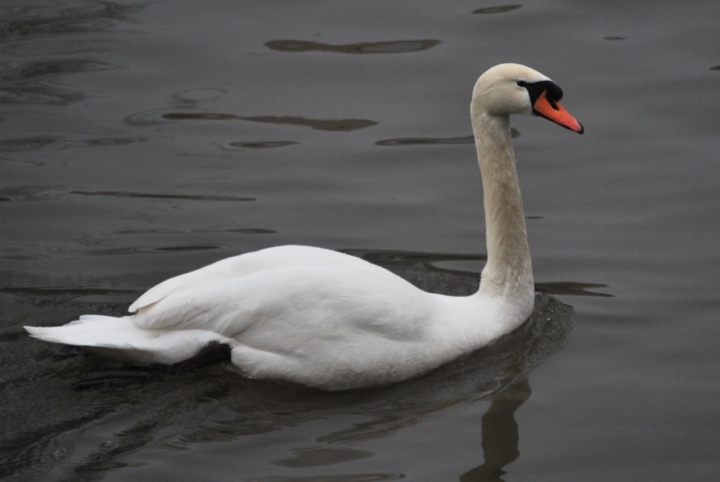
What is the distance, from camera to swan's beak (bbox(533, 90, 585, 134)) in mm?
6582

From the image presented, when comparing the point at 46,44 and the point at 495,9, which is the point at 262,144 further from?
the point at 495,9

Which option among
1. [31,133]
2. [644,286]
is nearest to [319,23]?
[31,133]

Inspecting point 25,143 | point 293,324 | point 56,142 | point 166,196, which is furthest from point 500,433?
point 25,143

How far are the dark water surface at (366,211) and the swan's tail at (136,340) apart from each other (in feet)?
0.49

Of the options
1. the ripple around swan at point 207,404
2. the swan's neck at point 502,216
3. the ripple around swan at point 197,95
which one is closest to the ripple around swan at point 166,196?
the ripple around swan at point 197,95

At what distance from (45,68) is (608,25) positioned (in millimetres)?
5622

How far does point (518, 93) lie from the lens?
652 centimetres

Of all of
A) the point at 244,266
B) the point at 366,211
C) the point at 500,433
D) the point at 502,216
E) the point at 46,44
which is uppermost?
the point at 46,44

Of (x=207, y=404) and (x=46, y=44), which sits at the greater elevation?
(x=46, y=44)

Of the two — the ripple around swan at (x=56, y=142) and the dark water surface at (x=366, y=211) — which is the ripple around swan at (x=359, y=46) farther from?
the ripple around swan at (x=56, y=142)

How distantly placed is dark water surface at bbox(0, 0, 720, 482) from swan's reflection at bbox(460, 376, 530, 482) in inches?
0.7

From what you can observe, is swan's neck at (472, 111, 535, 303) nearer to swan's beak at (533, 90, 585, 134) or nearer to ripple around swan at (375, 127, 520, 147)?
swan's beak at (533, 90, 585, 134)

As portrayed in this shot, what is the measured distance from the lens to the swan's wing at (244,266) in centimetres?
620

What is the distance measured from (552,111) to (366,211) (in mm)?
2362
